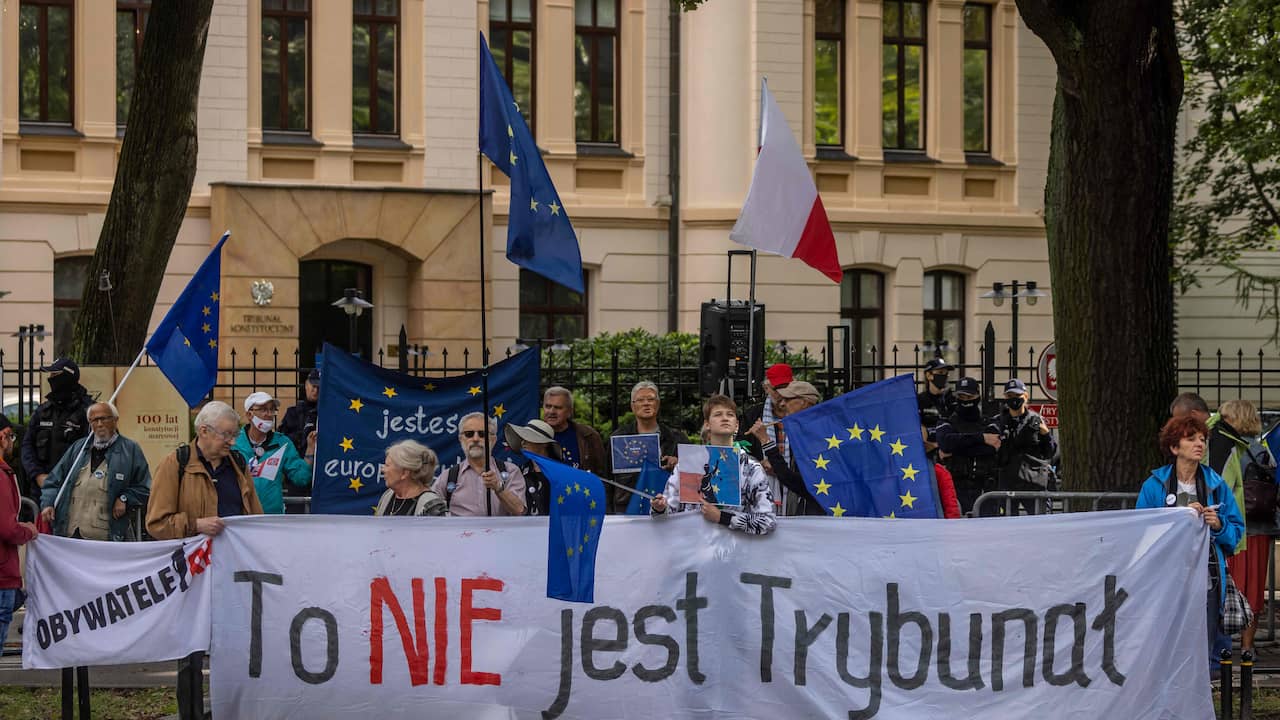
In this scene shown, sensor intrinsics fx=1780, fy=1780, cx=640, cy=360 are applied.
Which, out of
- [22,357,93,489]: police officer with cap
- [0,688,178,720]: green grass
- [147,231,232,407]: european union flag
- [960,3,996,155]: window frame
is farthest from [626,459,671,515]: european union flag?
[960,3,996,155]: window frame

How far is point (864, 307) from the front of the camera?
28.8 meters

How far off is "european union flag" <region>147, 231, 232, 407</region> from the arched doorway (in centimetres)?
1500

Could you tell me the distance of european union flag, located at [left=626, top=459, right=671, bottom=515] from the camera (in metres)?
9.71

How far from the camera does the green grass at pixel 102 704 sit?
9.58 m

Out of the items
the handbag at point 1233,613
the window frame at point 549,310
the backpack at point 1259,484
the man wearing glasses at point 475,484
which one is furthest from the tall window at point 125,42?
the handbag at point 1233,613

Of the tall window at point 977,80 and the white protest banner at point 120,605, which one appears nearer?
the white protest banner at point 120,605

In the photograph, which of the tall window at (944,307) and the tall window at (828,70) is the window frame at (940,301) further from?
the tall window at (828,70)

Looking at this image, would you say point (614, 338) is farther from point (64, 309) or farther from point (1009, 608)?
point (1009, 608)

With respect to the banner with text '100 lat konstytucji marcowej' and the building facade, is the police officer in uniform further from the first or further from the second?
the building facade

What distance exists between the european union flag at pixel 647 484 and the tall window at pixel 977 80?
20.6 metres

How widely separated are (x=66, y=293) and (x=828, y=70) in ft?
39.8

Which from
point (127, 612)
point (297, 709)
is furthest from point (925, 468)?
point (127, 612)

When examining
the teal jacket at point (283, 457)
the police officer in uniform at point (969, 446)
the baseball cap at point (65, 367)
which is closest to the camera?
the teal jacket at point (283, 457)

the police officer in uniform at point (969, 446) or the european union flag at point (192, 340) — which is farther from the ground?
the european union flag at point (192, 340)
